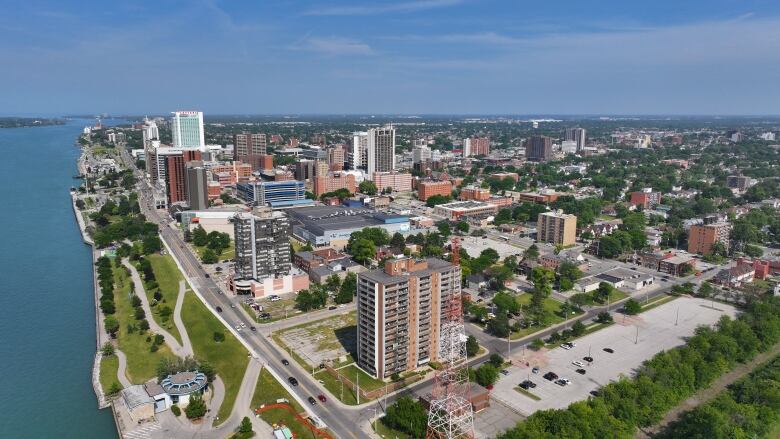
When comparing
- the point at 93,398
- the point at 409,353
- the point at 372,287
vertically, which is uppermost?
the point at 372,287

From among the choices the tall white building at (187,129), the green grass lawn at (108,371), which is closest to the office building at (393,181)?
the tall white building at (187,129)

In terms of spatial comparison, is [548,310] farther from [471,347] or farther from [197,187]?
[197,187]

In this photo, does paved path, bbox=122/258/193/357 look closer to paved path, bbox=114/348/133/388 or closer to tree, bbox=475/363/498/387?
paved path, bbox=114/348/133/388

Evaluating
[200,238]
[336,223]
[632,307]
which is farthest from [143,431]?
[336,223]

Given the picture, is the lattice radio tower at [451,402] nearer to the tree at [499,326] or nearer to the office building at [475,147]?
the tree at [499,326]

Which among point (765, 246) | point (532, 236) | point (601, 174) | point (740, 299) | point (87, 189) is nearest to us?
point (740, 299)

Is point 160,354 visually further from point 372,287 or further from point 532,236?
point 532,236

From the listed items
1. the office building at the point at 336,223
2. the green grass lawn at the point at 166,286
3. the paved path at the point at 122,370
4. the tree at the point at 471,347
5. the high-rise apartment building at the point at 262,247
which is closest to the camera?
the paved path at the point at 122,370

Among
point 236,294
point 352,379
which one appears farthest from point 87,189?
point 352,379
